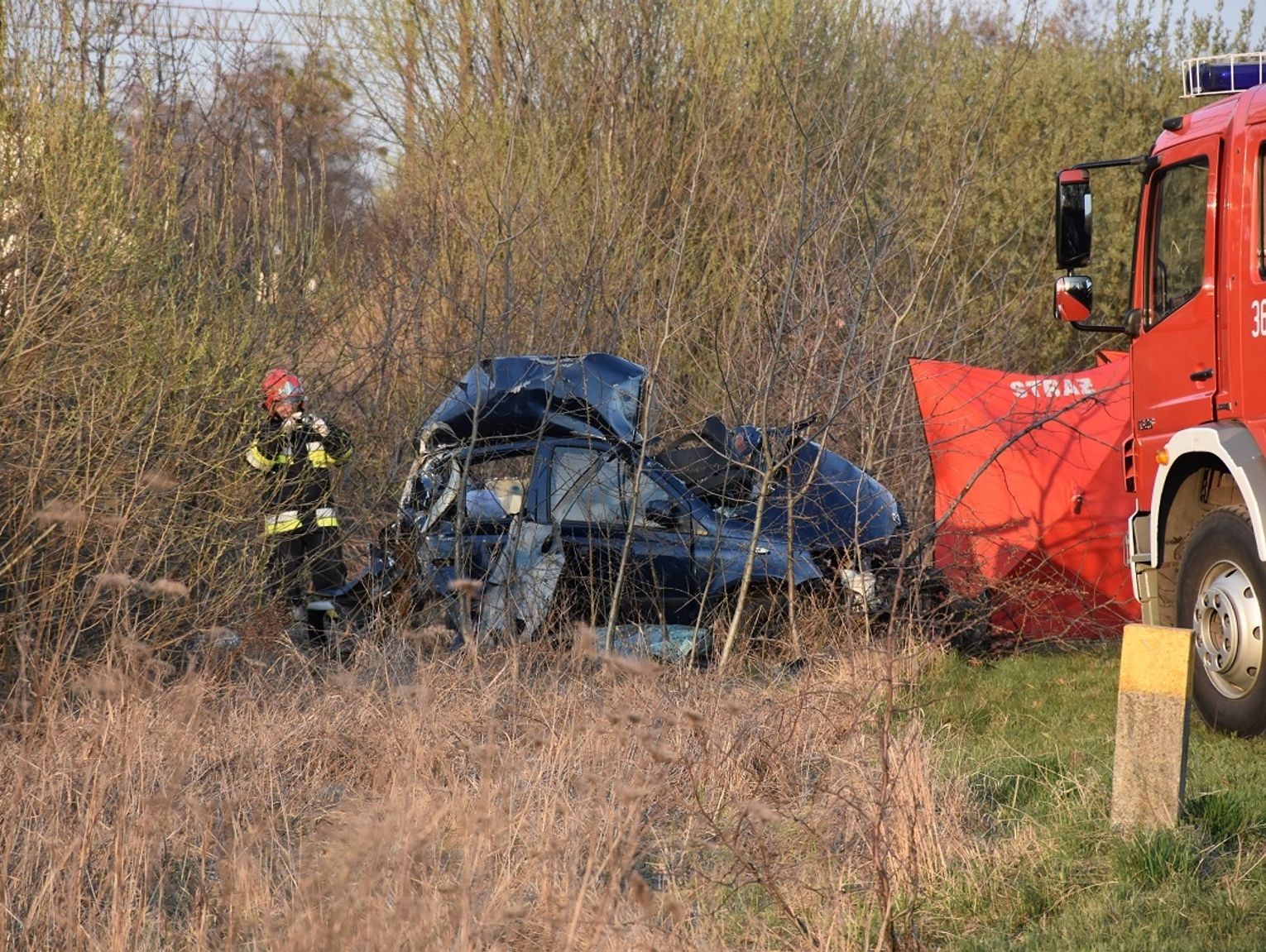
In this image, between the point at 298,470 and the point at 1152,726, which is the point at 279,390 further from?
the point at 1152,726

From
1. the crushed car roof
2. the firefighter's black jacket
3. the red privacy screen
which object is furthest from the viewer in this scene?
the red privacy screen

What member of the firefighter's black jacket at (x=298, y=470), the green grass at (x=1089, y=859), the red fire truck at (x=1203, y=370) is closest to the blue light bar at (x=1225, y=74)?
the red fire truck at (x=1203, y=370)

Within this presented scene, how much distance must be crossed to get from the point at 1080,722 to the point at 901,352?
305cm

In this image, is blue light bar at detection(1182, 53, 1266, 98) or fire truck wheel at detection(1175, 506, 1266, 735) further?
blue light bar at detection(1182, 53, 1266, 98)

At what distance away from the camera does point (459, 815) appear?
12.7 feet

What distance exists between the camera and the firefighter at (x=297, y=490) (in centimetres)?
789

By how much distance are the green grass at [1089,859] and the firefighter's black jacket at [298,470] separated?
12.2 feet

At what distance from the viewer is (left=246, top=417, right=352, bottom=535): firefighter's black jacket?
7.80 meters

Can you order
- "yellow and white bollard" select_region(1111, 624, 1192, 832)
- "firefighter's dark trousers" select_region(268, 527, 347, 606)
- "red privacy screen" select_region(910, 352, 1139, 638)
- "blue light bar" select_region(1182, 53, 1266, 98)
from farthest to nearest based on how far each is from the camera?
"red privacy screen" select_region(910, 352, 1139, 638)
"firefighter's dark trousers" select_region(268, 527, 347, 606)
"blue light bar" select_region(1182, 53, 1266, 98)
"yellow and white bollard" select_region(1111, 624, 1192, 832)

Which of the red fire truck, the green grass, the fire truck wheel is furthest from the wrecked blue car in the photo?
the green grass

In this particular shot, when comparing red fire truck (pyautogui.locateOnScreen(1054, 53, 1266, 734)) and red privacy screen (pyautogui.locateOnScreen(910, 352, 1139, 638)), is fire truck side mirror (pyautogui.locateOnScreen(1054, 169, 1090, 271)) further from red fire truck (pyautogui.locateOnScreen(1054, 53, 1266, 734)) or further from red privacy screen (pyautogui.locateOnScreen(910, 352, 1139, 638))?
red privacy screen (pyautogui.locateOnScreen(910, 352, 1139, 638))

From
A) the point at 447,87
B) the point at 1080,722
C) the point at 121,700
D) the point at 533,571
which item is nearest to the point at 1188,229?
the point at 1080,722

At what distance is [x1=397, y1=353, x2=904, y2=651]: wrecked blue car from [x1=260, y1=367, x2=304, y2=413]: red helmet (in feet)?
2.60

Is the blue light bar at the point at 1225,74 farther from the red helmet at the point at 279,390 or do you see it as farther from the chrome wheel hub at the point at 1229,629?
the red helmet at the point at 279,390
